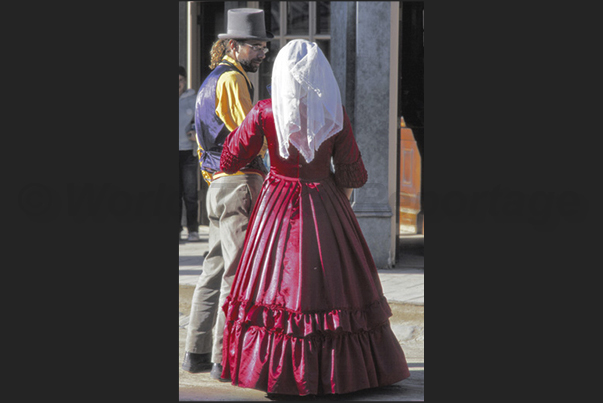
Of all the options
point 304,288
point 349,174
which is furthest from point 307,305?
point 349,174

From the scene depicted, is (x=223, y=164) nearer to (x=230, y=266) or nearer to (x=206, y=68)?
(x=230, y=266)

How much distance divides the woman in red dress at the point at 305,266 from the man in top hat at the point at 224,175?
9.4 inches

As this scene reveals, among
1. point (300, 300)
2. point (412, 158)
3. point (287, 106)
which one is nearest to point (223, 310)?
point (300, 300)

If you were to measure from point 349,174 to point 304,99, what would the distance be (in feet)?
1.43

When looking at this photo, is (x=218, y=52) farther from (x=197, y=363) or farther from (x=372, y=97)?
(x=372, y=97)

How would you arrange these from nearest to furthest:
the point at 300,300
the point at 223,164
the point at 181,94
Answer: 1. the point at 300,300
2. the point at 223,164
3. the point at 181,94

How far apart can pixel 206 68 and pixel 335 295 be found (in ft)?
15.3

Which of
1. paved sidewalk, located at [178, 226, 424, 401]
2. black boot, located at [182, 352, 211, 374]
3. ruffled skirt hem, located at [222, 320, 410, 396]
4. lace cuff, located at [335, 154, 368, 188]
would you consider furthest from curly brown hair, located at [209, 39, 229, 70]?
paved sidewalk, located at [178, 226, 424, 401]

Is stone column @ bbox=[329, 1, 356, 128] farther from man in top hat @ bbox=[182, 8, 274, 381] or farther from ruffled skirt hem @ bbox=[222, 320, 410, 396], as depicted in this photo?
ruffled skirt hem @ bbox=[222, 320, 410, 396]

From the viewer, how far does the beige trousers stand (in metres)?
3.73

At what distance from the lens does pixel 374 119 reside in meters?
6.16

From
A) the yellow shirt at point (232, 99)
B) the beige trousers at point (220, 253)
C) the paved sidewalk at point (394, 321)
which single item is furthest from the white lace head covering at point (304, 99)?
the paved sidewalk at point (394, 321)

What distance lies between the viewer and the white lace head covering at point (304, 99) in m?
3.34

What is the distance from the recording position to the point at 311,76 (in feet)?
11.0
